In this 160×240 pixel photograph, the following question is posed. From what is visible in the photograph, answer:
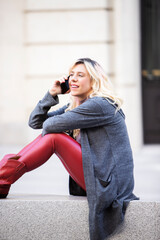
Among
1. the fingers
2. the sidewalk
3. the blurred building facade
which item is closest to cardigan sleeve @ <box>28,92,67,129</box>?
the fingers

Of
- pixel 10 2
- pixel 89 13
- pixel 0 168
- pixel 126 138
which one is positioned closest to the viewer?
pixel 0 168

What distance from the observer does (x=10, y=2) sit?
291 inches

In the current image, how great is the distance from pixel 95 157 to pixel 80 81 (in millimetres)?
647

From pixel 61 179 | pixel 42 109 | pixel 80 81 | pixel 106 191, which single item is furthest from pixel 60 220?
pixel 61 179

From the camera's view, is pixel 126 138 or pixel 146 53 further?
pixel 146 53

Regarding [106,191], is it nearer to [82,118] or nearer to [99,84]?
[82,118]

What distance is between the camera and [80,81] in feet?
9.53

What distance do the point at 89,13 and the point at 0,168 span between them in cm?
494

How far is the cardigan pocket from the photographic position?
2.53 metres

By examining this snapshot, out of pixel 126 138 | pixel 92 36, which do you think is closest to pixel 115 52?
pixel 92 36

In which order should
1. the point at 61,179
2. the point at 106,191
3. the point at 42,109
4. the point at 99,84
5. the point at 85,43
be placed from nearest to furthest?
1. the point at 106,191
2. the point at 99,84
3. the point at 42,109
4. the point at 61,179
5. the point at 85,43

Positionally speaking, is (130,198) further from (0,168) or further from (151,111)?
(151,111)

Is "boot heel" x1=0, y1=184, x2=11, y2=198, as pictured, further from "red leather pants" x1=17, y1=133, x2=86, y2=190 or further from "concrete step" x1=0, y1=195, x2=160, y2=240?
"red leather pants" x1=17, y1=133, x2=86, y2=190

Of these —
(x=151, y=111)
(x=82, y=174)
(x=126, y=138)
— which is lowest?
(x=151, y=111)
